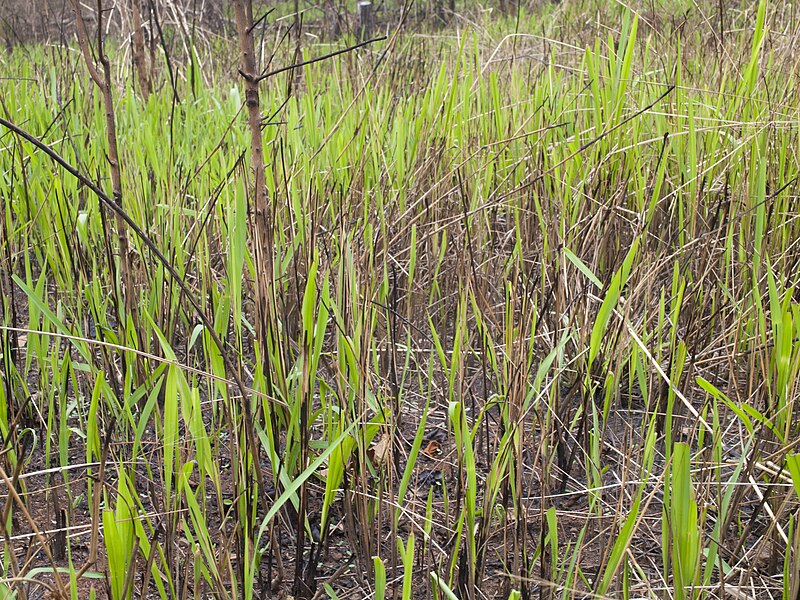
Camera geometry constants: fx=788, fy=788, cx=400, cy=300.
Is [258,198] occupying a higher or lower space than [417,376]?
higher

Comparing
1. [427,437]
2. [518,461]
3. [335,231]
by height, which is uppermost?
Result: [335,231]

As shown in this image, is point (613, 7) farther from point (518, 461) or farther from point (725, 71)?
point (518, 461)

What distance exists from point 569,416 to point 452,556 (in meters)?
0.53

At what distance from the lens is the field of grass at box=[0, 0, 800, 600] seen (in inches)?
37.4

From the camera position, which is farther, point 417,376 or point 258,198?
point 417,376

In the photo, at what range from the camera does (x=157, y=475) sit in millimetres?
1292

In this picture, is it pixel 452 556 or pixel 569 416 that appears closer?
pixel 452 556

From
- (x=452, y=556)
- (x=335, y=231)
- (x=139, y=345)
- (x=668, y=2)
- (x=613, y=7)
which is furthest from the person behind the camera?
(x=613, y=7)

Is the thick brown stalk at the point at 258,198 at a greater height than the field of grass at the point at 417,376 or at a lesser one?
greater

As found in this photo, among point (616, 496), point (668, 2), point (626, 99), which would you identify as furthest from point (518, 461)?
point (668, 2)

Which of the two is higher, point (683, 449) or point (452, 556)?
point (683, 449)

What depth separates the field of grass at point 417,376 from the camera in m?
0.95

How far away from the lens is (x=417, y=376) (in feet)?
4.99

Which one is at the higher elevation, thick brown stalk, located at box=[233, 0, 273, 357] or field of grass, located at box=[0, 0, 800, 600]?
thick brown stalk, located at box=[233, 0, 273, 357]
